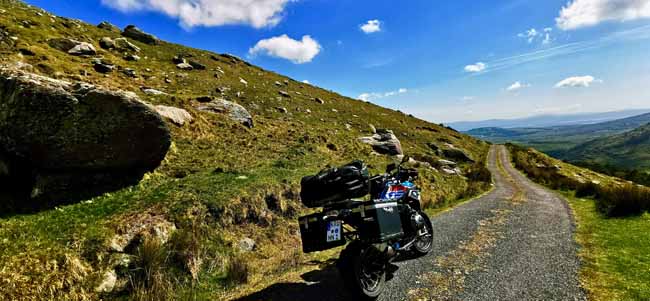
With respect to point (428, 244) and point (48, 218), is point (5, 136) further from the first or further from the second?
point (428, 244)

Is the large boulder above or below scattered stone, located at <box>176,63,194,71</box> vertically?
below

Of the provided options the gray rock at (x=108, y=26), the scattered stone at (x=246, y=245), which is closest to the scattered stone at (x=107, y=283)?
the scattered stone at (x=246, y=245)

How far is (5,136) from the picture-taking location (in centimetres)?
1020

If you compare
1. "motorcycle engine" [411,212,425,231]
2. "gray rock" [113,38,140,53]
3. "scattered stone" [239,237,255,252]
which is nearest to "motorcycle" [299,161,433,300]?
"motorcycle engine" [411,212,425,231]

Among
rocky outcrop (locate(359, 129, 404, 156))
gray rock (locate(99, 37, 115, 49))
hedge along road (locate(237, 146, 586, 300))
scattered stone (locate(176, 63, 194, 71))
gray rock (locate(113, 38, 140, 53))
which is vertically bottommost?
hedge along road (locate(237, 146, 586, 300))

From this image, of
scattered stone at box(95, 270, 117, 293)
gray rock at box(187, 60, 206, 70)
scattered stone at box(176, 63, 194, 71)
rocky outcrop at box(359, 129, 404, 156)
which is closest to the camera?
scattered stone at box(95, 270, 117, 293)

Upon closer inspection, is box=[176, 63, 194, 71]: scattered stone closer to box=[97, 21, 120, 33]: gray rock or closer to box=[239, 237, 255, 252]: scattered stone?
box=[97, 21, 120, 33]: gray rock

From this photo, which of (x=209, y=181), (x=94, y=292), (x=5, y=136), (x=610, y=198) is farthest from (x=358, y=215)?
(x=610, y=198)

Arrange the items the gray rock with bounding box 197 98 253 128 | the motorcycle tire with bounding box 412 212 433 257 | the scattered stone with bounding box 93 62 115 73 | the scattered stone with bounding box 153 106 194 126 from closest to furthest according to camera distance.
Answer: the motorcycle tire with bounding box 412 212 433 257, the scattered stone with bounding box 153 106 194 126, the gray rock with bounding box 197 98 253 128, the scattered stone with bounding box 93 62 115 73

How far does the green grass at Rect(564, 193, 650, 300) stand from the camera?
6.46 metres

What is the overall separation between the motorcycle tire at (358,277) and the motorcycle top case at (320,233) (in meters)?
0.41

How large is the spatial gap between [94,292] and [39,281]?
3.48ft

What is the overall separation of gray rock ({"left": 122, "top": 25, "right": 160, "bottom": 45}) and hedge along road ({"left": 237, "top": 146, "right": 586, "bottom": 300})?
5389 cm

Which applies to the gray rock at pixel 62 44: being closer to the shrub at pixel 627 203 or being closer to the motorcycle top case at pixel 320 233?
the motorcycle top case at pixel 320 233
